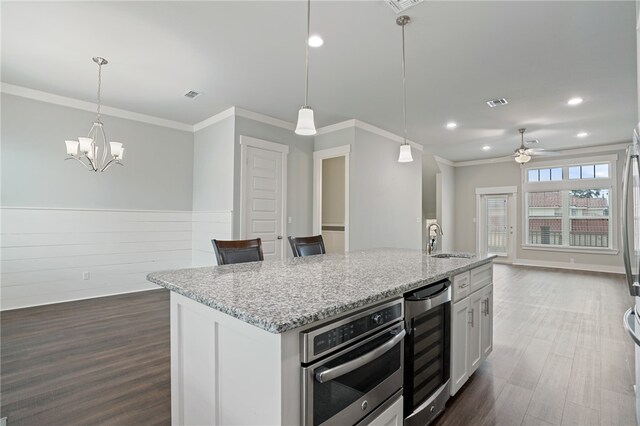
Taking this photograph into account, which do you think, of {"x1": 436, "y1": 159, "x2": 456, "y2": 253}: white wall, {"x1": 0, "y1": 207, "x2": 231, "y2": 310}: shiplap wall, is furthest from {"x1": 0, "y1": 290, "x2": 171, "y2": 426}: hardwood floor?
{"x1": 436, "y1": 159, "x2": 456, "y2": 253}: white wall

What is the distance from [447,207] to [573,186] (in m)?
2.81

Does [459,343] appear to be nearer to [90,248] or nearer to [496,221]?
[90,248]

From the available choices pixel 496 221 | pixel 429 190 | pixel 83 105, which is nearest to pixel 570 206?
pixel 496 221

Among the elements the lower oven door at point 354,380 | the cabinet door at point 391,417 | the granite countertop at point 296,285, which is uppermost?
the granite countertop at point 296,285

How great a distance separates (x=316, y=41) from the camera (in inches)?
113

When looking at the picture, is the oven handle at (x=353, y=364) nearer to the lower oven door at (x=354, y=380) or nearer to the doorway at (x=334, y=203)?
the lower oven door at (x=354, y=380)

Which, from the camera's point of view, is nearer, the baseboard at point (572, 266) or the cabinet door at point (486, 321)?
the cabinet door at point (486, 321)

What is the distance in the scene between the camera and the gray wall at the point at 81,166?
397 cm

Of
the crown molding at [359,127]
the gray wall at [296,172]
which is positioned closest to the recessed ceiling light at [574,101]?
the crown molding at [359,127]

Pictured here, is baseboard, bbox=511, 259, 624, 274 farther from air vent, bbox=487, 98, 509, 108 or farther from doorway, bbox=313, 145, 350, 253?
air vent, bbox=487, 98, 509, 108

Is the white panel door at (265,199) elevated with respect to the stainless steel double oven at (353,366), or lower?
elevated

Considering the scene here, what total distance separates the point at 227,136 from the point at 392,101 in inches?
97.8

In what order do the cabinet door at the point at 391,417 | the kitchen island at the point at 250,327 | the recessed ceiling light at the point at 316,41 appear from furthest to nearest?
1. the recessed ceiling light at the point at 316,41
2. the cabinet door at the point at 391,417
3. the kitchen island at the point at 250,327

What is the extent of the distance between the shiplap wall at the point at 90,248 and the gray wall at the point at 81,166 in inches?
6.9
